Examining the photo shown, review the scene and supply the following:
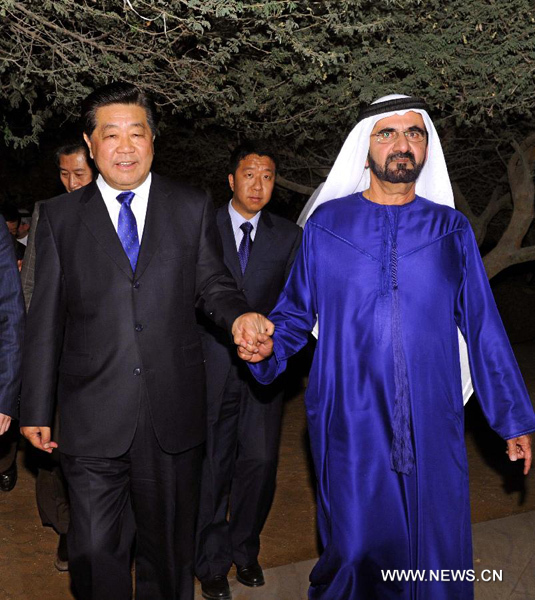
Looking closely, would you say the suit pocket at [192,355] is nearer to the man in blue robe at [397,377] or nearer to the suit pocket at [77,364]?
the man in blue robe at [397,377]

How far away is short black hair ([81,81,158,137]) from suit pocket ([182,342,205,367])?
1.04 meters

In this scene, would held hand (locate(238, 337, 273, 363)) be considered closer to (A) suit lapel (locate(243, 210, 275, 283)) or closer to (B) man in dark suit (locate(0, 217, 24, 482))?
(B) man in dark suit (locate(0, 217, 24, 482))

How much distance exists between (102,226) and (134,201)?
233mm

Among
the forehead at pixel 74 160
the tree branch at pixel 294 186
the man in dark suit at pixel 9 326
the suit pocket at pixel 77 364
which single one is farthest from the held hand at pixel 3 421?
the tree branch at pixel 294 186

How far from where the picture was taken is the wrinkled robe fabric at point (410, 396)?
384 cm

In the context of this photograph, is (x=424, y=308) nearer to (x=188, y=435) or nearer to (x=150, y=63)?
(x=188, y=435)

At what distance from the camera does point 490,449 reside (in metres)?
8.47

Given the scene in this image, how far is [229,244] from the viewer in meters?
5.28

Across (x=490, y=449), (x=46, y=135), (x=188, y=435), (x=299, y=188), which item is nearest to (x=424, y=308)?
(x=188, y=435)

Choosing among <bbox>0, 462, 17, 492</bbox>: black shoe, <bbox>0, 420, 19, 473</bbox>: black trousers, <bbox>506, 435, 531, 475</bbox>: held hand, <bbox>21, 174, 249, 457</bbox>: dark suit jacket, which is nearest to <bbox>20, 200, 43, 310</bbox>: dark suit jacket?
<bbox>21, 174, 249, 457</bbox>: dark suit jacket

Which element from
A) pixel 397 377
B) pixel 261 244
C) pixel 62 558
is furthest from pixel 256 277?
pixel 62 558

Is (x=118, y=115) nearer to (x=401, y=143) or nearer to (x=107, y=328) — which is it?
(x=107, y=328)

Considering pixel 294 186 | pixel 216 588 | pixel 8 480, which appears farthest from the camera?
pixel 294 186

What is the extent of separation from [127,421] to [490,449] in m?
5.57
